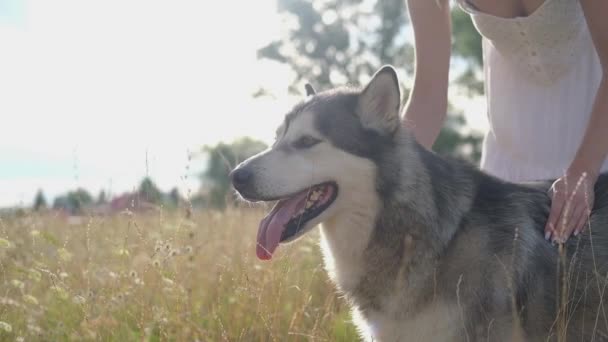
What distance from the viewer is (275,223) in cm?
332

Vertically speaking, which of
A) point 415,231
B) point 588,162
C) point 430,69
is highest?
point 430,69

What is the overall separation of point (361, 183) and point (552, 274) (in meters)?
0.95

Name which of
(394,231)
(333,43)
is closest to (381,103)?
(394,231)

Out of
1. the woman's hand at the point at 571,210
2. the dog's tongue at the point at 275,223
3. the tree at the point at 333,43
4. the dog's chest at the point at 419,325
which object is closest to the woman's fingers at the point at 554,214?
the woman's hand at the point at 571,210

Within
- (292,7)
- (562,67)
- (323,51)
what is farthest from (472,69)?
(562,67)

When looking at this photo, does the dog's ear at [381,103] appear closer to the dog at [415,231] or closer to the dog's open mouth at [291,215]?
the dog at [415,231]

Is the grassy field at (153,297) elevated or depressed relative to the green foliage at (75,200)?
depressed

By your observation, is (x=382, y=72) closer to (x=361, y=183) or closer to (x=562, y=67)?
(x=361, y=183)

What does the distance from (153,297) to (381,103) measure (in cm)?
176

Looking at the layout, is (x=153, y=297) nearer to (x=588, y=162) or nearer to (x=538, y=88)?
(x=588, y=162)

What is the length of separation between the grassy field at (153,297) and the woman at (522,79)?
1249 millimetres

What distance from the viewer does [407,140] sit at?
135 inches

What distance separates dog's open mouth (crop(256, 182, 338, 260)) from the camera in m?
3.28

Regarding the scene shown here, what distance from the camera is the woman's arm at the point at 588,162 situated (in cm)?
309
